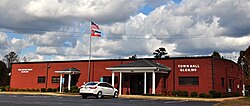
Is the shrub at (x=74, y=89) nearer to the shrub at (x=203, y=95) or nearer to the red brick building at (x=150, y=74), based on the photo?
the red brick building at (x=150, y=74)

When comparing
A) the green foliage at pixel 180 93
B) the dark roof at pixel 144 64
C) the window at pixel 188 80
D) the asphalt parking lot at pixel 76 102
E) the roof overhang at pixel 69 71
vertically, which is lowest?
the asphalt parking lot at pixel 76 102

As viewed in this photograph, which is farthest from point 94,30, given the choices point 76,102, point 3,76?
point 3,76

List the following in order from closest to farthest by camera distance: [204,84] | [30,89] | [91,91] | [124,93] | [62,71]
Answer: [91,91], [204,84], [124,93], [62,71], [30,89]

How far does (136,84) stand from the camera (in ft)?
127

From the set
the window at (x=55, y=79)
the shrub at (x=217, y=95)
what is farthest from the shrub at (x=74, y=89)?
the shrub at (x=217, y=95)

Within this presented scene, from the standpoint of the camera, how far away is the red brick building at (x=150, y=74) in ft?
117

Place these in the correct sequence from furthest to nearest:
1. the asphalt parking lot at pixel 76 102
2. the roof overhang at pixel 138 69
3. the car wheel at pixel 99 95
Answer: the roof overhang at pixel 138 69 → the car wheel at pixel 99 95 → the asphalt parking lot at pixel 76 102

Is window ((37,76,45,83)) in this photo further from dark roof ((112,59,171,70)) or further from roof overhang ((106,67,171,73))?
dark roof ((112,59,171,70))

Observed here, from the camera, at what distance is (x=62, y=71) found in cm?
4162

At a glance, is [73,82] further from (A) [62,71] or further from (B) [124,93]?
(B) [124,93]

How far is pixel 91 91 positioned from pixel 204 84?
1355 cm

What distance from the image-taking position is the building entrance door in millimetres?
38344

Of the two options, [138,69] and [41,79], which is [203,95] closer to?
[138,69]

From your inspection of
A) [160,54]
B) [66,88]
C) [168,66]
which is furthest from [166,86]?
[160,54]
